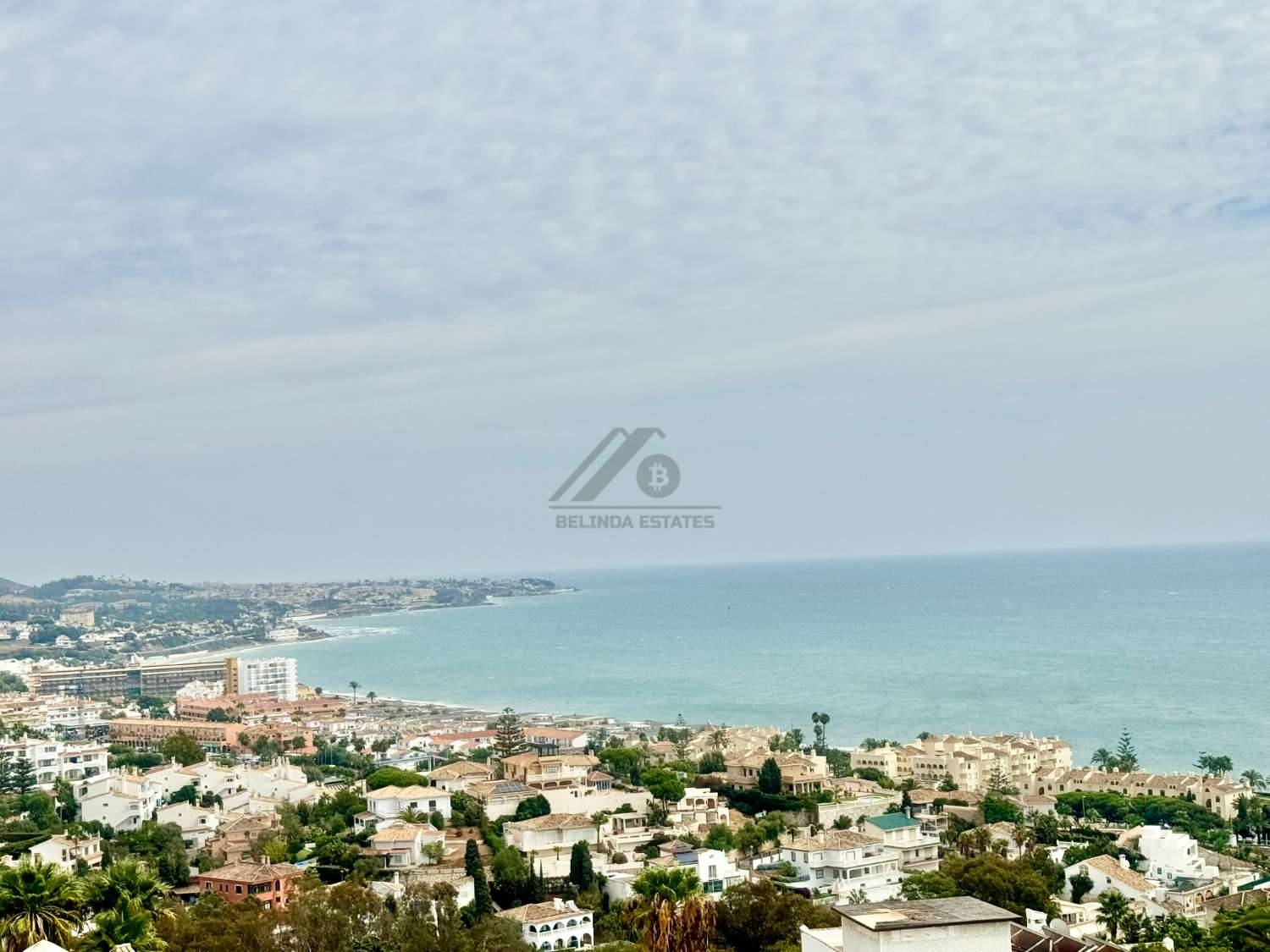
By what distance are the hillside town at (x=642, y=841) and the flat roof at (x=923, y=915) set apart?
1.0 inches

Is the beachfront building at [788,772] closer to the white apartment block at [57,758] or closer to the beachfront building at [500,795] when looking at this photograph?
the beachfront building at [500,795]

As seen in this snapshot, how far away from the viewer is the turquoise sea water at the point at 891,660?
44.8 m

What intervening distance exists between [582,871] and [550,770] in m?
7.19

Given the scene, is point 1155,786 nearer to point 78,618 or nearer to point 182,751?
point 182,751

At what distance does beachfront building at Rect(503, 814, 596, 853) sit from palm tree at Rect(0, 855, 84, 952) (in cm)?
1090

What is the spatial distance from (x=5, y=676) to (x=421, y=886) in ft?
162

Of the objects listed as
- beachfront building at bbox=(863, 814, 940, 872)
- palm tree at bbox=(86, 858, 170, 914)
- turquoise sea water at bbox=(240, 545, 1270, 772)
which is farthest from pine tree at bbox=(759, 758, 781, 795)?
turquoise sea water at bbox=(240, 545, 1270, 772)

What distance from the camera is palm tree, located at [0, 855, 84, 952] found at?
905cm

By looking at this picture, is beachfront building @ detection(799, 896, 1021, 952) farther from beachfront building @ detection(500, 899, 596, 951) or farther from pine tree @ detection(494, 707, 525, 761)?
pine tree @ detection(494, 707, 525, 761)

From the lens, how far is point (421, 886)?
15.9m

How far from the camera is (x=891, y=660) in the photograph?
63.7 metres

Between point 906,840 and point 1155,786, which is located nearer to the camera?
point 906,840

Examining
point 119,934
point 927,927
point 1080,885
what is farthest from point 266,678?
point 927,927

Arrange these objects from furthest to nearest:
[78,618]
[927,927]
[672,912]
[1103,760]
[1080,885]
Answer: [78,618], [1103,760], [1080,885], [672,912], [927,927]
